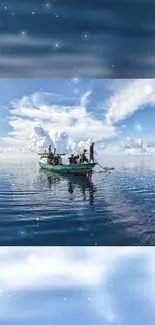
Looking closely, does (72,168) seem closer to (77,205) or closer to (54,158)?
(54,158)

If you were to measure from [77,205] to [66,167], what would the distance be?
0.45 meters

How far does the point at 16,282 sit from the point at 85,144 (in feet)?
5.42

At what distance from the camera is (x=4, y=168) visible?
455 centimetres

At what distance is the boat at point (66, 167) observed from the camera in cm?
461

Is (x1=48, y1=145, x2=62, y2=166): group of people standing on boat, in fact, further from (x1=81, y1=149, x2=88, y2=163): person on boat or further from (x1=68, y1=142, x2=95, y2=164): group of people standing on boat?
(x1=81, y1=149, x2=88, y2=163): person on boat

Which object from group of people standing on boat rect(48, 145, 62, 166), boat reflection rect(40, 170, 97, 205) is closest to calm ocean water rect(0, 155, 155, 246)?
boat reflection rect(40, 170, 97, 205)

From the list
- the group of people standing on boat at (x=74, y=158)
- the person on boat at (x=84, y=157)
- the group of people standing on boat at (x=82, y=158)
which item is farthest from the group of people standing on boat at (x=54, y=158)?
the person on boat at (x=84, y=157)

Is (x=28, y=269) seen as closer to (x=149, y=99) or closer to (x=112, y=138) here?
(x=112, y=138)

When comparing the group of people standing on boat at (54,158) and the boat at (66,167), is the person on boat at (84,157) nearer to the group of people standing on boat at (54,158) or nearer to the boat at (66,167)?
the boat at (66,167)

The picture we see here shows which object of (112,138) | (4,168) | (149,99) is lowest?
(4,168)

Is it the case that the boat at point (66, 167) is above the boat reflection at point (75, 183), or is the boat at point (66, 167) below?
above

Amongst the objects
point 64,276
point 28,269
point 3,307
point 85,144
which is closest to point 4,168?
point 85,144

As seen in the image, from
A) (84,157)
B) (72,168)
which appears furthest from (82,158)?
(72,168)

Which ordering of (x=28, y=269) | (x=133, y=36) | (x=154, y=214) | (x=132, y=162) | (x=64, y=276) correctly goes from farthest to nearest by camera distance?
(x=132, y=162) → (x=154, y=214) → (x=28, y=269) → (x=64, y=276) → (x=133, y=36)
